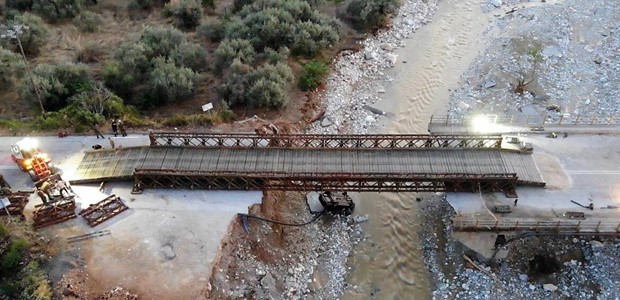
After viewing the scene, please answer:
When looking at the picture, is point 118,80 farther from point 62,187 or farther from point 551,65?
point 551,65

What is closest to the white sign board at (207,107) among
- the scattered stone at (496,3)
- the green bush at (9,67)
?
the green bush at (9,67)

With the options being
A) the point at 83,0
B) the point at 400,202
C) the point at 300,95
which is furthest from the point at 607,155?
the point at 83,0

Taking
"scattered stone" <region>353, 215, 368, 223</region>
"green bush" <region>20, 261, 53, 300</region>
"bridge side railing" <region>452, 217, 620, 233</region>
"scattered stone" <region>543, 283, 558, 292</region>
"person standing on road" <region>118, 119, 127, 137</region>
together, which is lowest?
"scattered stone" <region>543, 283, 558, 292</region>

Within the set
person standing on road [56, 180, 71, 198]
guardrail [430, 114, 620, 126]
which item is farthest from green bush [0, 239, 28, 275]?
guardrail [430, 114, 620, 126]

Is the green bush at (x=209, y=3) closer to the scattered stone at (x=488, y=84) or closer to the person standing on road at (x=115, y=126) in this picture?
the person standing on road at (x=115, y=126)

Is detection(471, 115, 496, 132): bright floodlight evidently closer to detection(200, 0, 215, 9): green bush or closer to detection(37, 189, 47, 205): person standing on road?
detection(37, 189, 47, 205): person standing on road

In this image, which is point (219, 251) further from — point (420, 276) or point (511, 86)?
point (511, 86)

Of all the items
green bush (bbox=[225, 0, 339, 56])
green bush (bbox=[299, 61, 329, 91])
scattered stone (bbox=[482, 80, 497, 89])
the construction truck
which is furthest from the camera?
green bush (bbox=[225, 0, 339, 56])

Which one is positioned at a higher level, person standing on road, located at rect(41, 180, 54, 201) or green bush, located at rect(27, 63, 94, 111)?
green bush, located at rect(27, 63, 94, 111)
